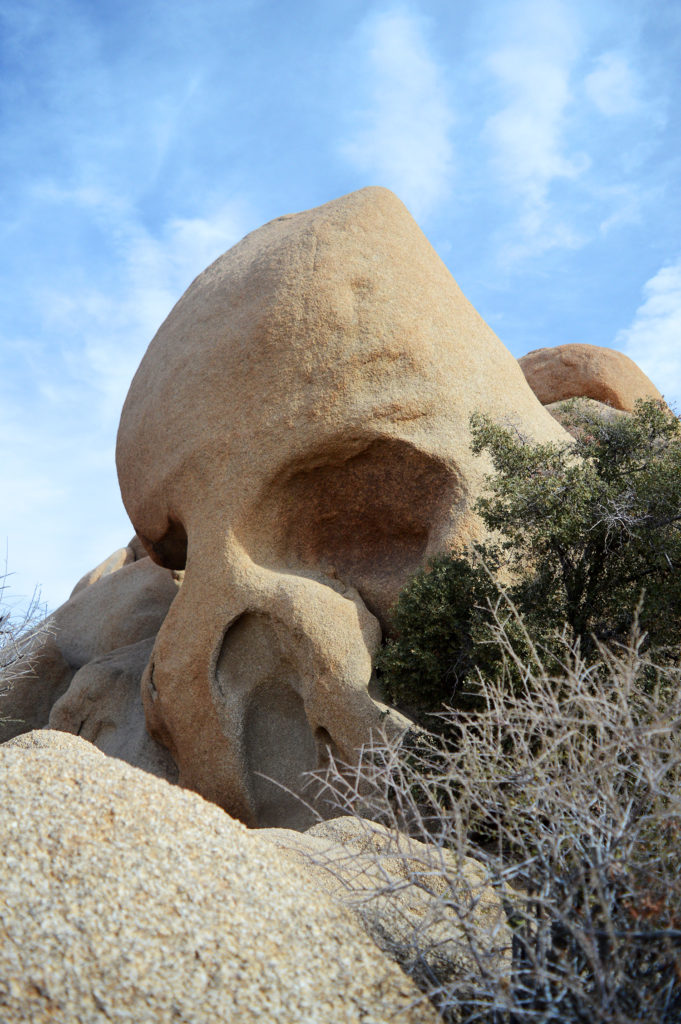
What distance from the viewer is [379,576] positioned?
11539 millimetres

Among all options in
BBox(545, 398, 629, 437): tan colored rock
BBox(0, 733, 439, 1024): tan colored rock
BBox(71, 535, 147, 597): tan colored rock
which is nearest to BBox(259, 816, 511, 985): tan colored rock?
BBox(0, 733, 439, 1024): tan colored rock

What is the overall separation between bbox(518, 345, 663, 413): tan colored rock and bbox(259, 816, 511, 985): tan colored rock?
760 inches

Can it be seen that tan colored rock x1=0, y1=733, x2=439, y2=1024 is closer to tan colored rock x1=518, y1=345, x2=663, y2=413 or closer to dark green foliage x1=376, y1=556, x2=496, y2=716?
dark green foliage x1=376, y1=556, x2=496, y2=716

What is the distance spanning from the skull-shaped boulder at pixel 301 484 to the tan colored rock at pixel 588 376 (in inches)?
469

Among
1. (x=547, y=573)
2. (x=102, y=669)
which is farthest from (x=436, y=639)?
(x=102, y=669)

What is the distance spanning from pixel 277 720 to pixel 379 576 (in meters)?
2.41

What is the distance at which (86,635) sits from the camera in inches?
704

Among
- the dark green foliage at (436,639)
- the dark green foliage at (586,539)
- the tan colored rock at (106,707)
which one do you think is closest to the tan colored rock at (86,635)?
the tan colored rock at (106,707)

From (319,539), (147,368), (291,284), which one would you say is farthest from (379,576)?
(147,368)

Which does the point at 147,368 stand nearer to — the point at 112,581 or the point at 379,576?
the point at 379,576

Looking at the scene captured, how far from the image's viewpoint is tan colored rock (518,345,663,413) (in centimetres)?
2370

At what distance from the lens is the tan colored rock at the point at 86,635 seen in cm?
1659

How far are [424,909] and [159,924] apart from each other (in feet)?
6.34

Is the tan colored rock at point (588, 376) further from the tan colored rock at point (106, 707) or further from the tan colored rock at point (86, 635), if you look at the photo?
the tan colored rock at point (106, 707)
